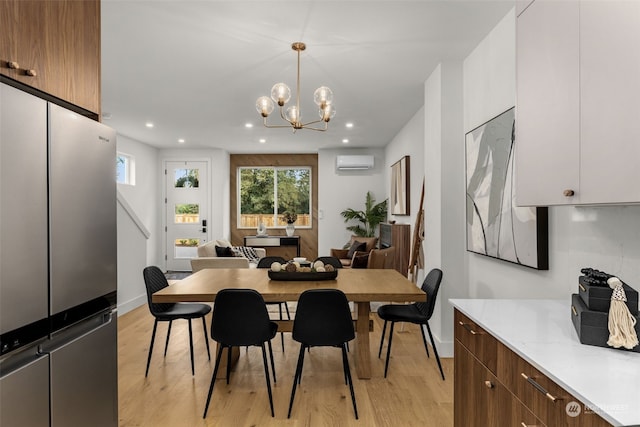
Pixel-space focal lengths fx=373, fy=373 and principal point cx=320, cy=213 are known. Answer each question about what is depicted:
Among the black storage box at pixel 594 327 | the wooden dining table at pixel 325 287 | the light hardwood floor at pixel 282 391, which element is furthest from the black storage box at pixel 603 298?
the light hardwood floor at pixel 282 391

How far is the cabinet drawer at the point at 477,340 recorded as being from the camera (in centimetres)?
147

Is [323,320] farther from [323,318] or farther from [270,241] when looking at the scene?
[270,241]

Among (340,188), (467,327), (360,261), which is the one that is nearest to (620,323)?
(467,327)

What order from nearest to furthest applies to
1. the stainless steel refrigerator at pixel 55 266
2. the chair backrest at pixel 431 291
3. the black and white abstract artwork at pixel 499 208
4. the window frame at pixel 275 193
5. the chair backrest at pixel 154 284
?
1. the stainless steel refrigerator at pixel 55 266
2. the black and white abstract artwork at pixel 499 208
3. the chair backrest at pixel 431 291
4. the chair backrest at pixel 154 284
5. the window frame at pixel 275 193

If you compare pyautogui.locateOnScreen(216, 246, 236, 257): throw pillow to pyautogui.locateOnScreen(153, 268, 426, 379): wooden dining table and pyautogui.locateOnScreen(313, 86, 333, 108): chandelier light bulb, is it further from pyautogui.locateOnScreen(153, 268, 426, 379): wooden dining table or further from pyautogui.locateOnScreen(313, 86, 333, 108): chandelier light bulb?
pyautogui.locateOnScreen(313, 86, 333, 108): chandelier light bulb

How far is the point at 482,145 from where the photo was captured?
9.49 feet

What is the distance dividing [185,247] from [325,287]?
6168mm

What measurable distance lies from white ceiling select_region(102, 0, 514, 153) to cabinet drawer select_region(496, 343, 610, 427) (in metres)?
2.17

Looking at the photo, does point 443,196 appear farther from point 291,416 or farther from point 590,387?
point 590,387

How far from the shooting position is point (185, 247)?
816 cm

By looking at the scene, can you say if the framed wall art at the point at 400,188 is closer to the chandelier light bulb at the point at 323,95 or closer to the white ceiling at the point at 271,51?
the white ceiling at the point at 271,51

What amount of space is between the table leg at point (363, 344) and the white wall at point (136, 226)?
10.1ft

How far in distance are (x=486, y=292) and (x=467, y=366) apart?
54.4 inches

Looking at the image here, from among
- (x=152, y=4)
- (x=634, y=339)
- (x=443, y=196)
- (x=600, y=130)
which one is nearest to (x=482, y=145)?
(x=443, y=196)
